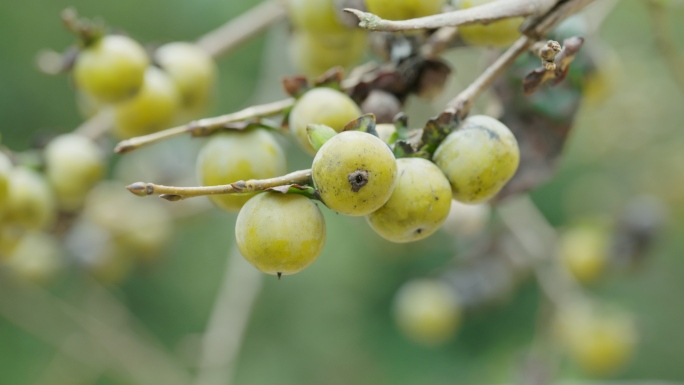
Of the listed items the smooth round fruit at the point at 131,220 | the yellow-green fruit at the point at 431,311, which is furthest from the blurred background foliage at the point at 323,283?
the smooth round fruit at the point at 131,220

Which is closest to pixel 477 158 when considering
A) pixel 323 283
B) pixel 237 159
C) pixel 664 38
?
pixel 237 159

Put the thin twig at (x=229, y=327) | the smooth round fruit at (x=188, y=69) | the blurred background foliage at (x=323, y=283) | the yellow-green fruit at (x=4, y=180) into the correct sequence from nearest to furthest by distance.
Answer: the yellow-green fruit at (x=4, y=180) → the smooth round fruit at (x=188, y=69) → the thin twig at (x=229, y=327) → the blurred background foliage at (x=323, y=283)

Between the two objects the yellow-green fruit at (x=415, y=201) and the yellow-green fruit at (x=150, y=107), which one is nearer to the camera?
the yellow-green fruit at (x=415, y=201)

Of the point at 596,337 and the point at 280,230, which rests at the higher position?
the point at 280,230

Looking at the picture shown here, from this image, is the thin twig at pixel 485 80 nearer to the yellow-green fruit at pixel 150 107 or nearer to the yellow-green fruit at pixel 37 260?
the yellow-green fruit at pixel 150 107

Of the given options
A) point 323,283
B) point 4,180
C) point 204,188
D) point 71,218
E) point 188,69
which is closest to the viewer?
point 204,188

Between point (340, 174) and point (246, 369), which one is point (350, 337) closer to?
point (246, 369)

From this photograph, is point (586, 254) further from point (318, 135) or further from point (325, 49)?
point (318, 135)
